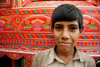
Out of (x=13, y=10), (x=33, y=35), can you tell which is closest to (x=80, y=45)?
(x=33, y=35)

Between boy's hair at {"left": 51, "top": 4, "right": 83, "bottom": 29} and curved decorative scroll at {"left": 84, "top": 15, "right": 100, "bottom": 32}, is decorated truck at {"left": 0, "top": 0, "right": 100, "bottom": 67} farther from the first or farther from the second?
boy's hair at {"left": 51, "top": 4, "right": 83, "bottom": 29}

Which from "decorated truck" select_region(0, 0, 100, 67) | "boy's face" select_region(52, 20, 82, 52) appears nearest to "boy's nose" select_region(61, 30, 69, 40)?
"boy's face" select_region(52, 20, 82, 52)

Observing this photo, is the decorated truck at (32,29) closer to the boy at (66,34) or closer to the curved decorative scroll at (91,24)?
the curved decorative scroll at (91,24)

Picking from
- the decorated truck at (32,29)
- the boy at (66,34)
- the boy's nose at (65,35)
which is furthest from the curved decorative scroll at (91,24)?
the boy's nose at (65,35)

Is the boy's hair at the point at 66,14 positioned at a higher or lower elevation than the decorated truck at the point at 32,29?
higher

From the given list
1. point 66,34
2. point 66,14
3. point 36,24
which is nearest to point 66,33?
point 66,34

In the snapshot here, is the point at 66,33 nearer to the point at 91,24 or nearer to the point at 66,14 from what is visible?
the point at 66,14

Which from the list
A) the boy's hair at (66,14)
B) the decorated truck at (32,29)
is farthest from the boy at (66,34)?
the decorated truck at (32,29)

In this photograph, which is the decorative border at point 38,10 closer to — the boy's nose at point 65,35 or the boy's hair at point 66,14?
the boy's hair at point 66,14

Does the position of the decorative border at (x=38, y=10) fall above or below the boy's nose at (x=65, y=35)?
above

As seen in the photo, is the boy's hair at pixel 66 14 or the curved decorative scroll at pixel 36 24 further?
the curved decorative scroll at pixel 36 24

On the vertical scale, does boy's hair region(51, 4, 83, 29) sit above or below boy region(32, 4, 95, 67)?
above

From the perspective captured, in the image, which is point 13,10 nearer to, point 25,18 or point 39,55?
point 25,18

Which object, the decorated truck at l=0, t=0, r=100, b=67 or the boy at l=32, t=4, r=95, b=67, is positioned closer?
the boy at l=32, t=4, r=95, b=67
